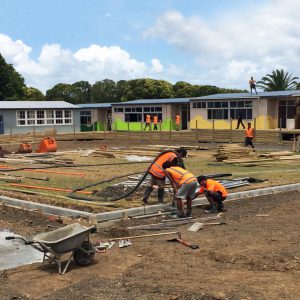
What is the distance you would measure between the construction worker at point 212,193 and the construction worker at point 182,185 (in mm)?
676

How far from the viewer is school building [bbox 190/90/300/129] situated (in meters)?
39.9

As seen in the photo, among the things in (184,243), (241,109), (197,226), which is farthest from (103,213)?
(241,109)

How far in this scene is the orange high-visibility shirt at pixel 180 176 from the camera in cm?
1017

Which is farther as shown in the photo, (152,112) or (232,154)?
(152,112)

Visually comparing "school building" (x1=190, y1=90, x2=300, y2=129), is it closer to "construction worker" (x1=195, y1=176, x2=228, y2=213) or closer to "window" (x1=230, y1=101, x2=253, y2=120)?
"window" (x1=230, y1=101, x2=253, y2=120)

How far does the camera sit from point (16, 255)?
794 centimetres

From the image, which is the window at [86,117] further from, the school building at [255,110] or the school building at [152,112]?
the school building at [255,110]

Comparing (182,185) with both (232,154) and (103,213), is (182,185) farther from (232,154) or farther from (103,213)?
(232,154)

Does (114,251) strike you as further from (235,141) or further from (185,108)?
(185,108)

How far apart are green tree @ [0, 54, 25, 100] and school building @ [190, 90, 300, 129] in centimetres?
2796

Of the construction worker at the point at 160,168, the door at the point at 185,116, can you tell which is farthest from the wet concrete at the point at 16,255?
the door at the point at 185,116

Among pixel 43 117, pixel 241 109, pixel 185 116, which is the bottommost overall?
pixel 185 116

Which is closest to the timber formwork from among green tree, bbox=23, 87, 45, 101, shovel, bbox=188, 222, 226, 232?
shovel, bbox=188, 222, 226, 232

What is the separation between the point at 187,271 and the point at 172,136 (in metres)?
35.3
